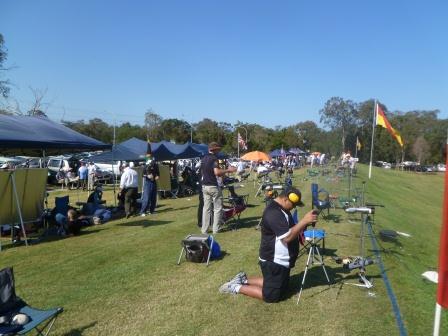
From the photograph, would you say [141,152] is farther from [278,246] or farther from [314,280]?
[278,246]

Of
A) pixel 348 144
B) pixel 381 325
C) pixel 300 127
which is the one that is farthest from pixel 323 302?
pixel 300 127

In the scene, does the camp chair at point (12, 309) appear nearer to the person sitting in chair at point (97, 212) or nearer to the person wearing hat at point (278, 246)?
the person wearing hat at point (278, 246)

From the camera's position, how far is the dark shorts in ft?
19.3

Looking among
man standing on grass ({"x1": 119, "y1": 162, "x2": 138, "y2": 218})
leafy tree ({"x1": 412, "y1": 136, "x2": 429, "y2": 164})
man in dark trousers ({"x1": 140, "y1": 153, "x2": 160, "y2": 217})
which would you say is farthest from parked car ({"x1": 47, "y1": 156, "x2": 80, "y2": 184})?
leafy tree ({"x1": 412, "y1": 136, "x2": 429, "y2": 164})

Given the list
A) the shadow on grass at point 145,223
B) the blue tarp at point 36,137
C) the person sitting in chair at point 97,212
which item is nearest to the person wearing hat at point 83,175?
the person sitting in chair at point 97,212

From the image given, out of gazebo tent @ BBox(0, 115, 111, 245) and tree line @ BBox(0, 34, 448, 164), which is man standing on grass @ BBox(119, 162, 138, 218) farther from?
tree line @ BBox(0, 34, 448, 164)

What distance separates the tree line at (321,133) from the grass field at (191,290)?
68.2 m

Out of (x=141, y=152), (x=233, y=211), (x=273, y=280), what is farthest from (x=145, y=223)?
(x=141, y=152)

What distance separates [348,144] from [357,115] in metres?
7.00

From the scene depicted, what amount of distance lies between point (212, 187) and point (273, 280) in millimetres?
4199

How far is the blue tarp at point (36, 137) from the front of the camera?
9.69m

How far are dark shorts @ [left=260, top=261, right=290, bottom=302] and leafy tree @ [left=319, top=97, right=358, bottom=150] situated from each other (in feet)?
263

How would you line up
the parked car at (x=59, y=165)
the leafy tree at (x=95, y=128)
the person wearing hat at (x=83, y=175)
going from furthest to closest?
the leafy tree at (x=95, y=128)
the parked car at (x=59, y=165)
the person wearing hat at (x=83, y=175)

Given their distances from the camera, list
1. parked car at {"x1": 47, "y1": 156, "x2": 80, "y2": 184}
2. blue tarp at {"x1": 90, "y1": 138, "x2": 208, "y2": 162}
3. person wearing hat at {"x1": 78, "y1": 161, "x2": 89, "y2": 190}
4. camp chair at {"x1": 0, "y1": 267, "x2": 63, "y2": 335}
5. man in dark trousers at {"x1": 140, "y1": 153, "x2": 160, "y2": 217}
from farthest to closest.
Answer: parked car at {"x1": 47, "y1": 156, "x2": 80, "y2": 184} < person wearing hat at {"x1": 78, "y1": 161, "x2": 89, "y2": 190} < blue tarp at {"x1": 90, "y1": 138, "x2": 208, "y2": 162} < man in dark trousers at {"x1": 140, "y1": 153, "x2": 160, "y2": 217} < camp chair at {"x1": 0, "y1": 267, "x2": 63, "y2": 335}
